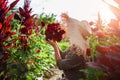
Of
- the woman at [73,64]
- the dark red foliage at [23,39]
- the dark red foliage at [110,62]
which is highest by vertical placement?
the dark red foliage at [23,39]

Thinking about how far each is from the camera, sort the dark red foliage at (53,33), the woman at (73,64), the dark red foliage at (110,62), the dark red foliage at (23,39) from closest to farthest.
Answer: the dark red foliage at (110,62)
the woman at (73,64)
the dark red foliage at (53,33)
the dark red foliage at (23,39)

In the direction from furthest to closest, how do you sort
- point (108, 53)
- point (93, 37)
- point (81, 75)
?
1. point (81, 75)
2. point (93, 37)
3. point (108, 53)

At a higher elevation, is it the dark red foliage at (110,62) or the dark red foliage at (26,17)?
the dark red foliage at (26,17)

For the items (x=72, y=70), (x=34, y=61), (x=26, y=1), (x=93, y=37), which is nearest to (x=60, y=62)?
(x=72, y=70)

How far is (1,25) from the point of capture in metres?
2.64

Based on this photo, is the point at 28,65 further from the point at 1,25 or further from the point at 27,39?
the point at 1,25

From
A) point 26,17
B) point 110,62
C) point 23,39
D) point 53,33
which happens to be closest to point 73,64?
point 53,33

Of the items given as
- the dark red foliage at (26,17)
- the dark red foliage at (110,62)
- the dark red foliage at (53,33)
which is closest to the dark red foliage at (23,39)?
the dark red foliage at (26,17)

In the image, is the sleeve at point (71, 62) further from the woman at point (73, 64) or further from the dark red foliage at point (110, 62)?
the dark red foliage at point (110, 62)

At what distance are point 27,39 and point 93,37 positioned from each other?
1.45 meters

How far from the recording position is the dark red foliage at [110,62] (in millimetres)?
1063

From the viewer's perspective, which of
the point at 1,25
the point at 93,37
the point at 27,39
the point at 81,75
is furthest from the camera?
the point at 27,39

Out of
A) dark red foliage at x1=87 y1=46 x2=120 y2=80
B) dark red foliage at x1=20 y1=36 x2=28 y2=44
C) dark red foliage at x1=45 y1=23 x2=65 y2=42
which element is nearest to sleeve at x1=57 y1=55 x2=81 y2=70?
dark red foliage at x1=45 y1=23 x2=65 y2=42

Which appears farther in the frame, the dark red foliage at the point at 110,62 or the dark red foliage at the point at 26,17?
the dark red foliage at the point at 26,17
